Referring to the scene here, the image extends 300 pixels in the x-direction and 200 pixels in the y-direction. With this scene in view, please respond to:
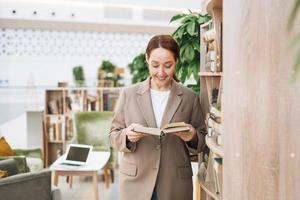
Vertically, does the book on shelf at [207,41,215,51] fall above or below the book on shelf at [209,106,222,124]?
above

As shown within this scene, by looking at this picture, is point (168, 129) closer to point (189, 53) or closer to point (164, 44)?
point (164, 44)

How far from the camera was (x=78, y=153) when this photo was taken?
4.59 m

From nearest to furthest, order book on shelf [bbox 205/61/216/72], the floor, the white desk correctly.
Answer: book on shelf [bbox 205/61/216/72], the white desk, the floor

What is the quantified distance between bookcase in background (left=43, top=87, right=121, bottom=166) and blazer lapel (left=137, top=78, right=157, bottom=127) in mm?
4439

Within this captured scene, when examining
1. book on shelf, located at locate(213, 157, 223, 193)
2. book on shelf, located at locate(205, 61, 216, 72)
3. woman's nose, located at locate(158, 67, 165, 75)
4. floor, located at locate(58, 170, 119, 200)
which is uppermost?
book on shelf, located at locate(205, 61, 216, 72)

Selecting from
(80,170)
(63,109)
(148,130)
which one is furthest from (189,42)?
(63,109)

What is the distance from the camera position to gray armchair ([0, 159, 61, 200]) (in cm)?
262

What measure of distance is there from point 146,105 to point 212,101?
0.39 m

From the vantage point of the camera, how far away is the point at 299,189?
4.74 ft

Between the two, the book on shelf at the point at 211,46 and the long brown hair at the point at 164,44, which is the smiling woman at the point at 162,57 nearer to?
the long brown hair at the point at 164,44

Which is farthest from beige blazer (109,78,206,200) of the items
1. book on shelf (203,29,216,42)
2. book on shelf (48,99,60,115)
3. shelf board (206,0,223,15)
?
book on shelf (48,99,60,115)

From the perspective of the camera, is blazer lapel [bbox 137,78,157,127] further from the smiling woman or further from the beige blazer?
the smiling woman

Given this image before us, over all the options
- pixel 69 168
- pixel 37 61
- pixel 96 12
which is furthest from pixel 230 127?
pixel 37 61

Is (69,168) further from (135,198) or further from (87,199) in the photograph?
(135,198)
